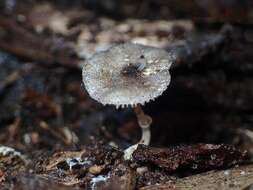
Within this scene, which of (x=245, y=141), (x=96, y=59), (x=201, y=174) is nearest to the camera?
(x=201, y=174)

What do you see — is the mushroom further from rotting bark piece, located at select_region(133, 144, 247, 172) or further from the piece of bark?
the piece of bark

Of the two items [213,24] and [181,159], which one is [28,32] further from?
[181,159]

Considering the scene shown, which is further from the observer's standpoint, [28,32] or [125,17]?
[125,17]

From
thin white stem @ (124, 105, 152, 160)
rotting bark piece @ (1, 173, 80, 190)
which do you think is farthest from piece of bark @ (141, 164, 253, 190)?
rotting bark piece @ (1, 173, 80, 190)

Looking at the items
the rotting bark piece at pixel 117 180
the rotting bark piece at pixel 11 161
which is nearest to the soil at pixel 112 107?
the rotting bark piece at pixel 11 161

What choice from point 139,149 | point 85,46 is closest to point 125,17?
point 85,46

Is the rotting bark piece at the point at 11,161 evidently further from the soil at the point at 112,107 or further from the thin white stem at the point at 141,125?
the thin white stem at the point at 141,125
